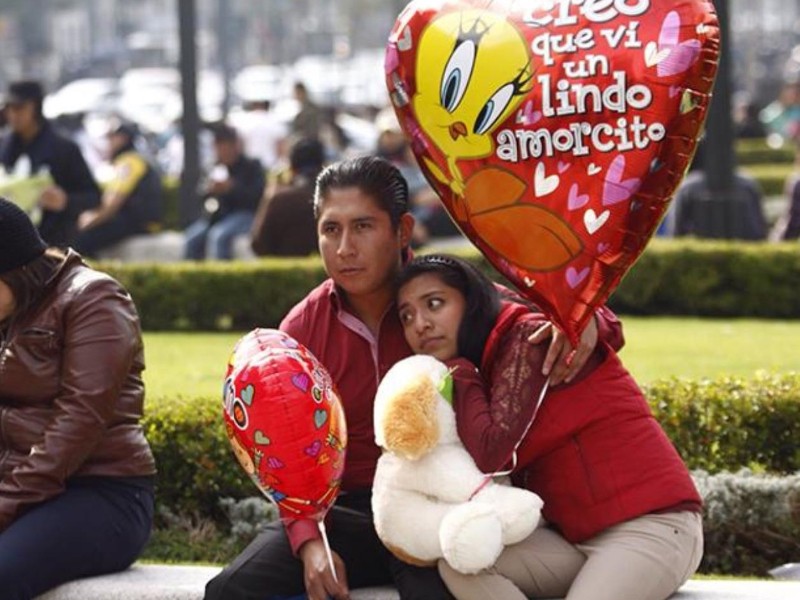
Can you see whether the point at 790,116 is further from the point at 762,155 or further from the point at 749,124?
the point at 762,155

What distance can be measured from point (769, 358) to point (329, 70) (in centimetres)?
4494

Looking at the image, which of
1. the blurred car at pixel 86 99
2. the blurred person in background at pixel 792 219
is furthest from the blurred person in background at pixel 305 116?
the blurred car at pixel 86 99

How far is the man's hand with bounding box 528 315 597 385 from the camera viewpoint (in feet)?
15.3

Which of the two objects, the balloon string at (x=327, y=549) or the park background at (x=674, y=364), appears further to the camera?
the park background at (x=674, y=364)

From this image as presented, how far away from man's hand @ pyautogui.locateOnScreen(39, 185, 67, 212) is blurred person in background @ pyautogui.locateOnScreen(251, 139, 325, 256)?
133 centimetres

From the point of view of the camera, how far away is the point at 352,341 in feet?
16.8

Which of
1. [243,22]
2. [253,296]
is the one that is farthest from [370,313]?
[243,22]

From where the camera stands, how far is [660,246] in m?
12.1

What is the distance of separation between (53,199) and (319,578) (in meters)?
7.58

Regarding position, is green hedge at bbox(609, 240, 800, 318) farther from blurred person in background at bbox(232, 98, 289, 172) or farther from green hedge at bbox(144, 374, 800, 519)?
blurred person in background at bbox(232, 98, 289, 172)

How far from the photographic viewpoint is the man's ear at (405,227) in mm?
5113

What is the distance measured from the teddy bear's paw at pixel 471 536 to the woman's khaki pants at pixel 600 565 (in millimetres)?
79

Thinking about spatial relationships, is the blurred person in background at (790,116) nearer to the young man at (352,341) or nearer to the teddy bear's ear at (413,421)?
the young man at (352,341)

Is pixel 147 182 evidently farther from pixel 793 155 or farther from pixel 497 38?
pixel 793 155
